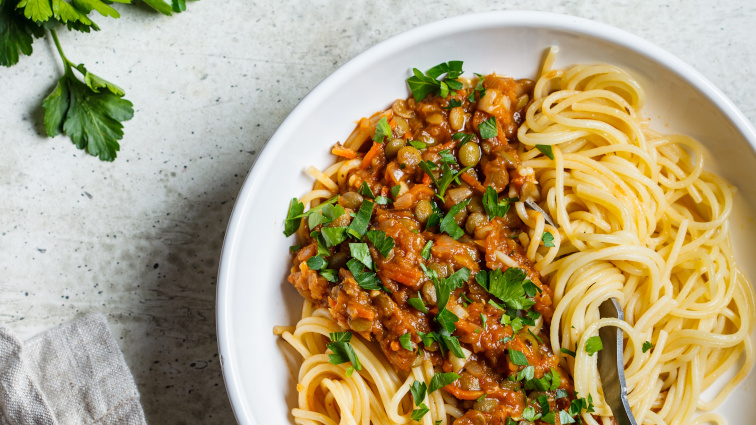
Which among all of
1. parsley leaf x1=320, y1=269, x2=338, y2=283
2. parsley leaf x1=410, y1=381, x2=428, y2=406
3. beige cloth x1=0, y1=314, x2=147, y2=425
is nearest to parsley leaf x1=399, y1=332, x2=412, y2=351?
parsley leaf x1=410, y1=381, x2=428, y2=406

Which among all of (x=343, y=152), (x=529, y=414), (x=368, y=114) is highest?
(x=368, y=114)

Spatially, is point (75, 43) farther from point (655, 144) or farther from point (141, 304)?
point (655, 144)

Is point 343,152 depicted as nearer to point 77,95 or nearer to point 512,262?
point 512,262

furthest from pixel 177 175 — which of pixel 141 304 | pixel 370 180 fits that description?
pixel 370 180

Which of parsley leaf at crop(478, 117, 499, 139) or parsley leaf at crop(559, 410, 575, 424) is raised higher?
parsley leaf at crop(478, 117, 499, 139)

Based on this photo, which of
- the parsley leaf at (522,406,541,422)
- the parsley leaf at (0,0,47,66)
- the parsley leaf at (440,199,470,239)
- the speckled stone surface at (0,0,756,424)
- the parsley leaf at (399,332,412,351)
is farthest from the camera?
the speckled stone surface at (0,0,756,424)

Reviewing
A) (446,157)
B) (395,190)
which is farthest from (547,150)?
(395,190)

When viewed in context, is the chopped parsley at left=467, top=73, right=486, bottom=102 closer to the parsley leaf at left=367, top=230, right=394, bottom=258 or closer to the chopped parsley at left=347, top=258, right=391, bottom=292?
the parsley leaf at left=367, top=230, right=394, bottom=258
